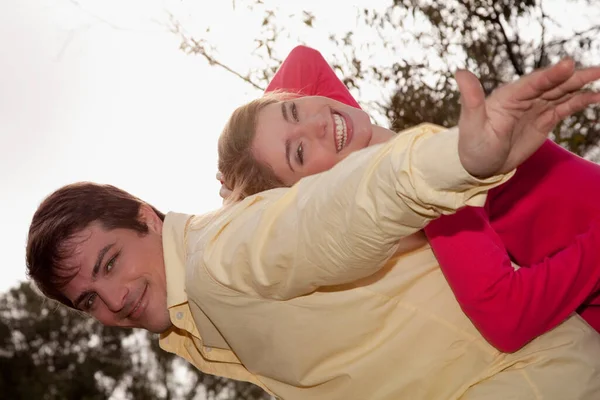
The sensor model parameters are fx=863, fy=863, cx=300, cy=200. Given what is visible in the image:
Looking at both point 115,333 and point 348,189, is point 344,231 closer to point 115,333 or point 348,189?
point 348,189

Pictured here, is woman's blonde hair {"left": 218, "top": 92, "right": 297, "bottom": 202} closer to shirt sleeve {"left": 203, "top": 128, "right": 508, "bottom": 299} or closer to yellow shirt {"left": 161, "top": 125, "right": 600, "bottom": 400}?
yellow shirt {"left": 161, "top": 125, "right": 600, "bottom": 400}

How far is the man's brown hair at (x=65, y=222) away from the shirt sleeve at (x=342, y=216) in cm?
66

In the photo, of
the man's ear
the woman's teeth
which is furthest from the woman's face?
the man's ear

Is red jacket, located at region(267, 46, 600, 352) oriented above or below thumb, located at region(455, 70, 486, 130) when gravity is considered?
below

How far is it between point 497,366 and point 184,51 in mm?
2803

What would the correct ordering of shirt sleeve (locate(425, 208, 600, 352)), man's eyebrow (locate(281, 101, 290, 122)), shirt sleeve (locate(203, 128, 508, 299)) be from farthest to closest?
man's eyebrow (locate(281, 101, 290, 122)), shirt sleeve (locate(425, 208, 600, 352)), shirt sleeve (locate(203, 128, 508, 299))

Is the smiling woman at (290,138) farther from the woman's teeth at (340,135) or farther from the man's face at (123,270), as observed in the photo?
the man's face at (123,270)

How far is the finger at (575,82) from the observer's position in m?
1.39

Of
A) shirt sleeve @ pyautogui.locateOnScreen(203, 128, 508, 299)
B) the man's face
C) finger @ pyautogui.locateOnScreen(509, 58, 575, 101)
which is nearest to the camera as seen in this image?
finger @ pyautogui.locateOnScreen(509, 58, 575, 101)

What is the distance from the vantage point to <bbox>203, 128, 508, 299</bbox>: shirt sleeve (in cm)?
155

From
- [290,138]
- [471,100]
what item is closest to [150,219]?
[290,138]

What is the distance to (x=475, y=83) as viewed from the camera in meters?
1.40

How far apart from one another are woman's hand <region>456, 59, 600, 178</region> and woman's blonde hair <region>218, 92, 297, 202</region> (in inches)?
59.0

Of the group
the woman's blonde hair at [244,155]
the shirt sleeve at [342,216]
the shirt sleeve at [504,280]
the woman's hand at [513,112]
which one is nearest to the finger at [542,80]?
the woman's hand at [513,112]
